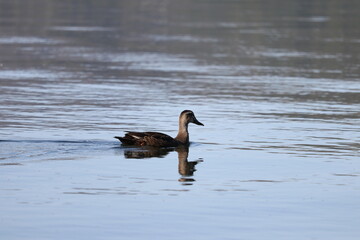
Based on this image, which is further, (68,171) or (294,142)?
(294,142)

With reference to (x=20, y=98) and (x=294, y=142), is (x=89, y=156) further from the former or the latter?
(x=20, y=98)

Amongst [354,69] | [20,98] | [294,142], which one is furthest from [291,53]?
[294,142]

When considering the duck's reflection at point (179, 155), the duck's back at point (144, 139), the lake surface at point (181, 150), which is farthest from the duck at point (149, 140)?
the lake surface at point (181, 150)

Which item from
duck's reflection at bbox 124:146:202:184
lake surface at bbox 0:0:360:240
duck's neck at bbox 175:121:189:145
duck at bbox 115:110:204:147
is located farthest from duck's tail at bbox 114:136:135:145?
duck's neck at bbox 175:121:189:145

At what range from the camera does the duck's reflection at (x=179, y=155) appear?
1598 centimetres

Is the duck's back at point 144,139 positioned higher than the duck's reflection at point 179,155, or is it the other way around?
the duck's back at point 144,139

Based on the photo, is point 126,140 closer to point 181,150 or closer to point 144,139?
point 144,139

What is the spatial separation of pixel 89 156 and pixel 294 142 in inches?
170

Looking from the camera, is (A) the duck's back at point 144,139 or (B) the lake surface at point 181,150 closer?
(B) the lake surface at point 181,150

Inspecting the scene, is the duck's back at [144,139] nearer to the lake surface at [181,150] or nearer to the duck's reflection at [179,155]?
the duck's reflection at [179,155]

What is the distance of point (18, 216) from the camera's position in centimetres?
1229

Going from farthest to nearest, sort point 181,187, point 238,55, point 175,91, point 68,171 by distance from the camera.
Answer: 1. point 238,55
2. point 175,91
3. point 68,171
4. point 181,187

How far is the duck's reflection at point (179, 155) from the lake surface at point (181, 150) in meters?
0.06

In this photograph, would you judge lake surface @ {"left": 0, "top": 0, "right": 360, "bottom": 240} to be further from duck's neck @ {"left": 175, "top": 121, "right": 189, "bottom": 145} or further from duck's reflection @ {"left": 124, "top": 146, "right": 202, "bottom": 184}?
duck's neck @ {"left": 175, "top": 121, "right": 189, "bottom": 145}
